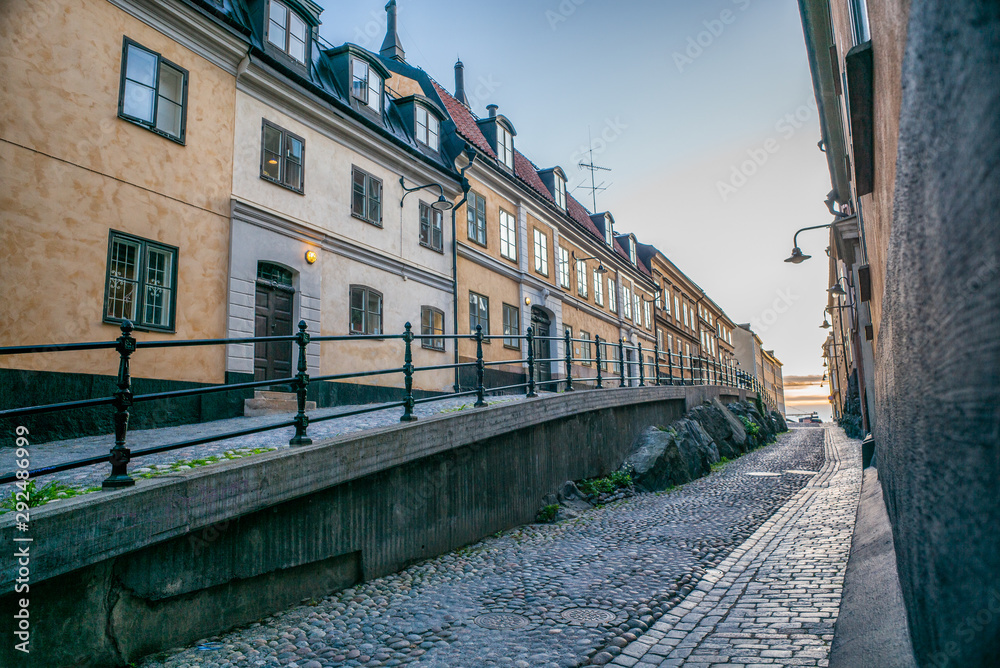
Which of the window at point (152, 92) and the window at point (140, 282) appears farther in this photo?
the window at point (152, 92)

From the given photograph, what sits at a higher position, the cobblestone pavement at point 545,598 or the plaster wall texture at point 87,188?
the plaster wall texture at point 87,188

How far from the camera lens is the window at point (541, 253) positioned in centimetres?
2284

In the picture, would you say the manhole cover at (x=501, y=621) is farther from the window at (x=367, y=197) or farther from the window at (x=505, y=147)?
the window at (x=505, y=147)

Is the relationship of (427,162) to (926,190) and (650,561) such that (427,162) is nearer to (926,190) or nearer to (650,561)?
(650,561)

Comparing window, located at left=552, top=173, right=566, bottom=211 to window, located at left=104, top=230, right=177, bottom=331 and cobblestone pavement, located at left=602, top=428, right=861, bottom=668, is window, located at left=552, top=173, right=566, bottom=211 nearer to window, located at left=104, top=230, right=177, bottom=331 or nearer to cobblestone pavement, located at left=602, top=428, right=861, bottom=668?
window, located at left=104, top=230, right=177, bottom=331

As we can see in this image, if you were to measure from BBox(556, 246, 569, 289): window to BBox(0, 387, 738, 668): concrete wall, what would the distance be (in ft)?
51.2

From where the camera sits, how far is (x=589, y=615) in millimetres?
5164

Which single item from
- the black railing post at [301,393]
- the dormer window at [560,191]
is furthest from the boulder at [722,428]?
the black railing post at [301,393]

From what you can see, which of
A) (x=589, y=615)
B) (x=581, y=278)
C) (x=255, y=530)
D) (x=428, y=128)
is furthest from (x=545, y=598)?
(x=581, y=278)

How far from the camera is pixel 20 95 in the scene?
8734 mm

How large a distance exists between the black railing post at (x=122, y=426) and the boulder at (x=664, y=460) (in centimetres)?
925


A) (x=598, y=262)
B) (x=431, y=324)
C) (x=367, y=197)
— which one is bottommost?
(x=431, y=324)

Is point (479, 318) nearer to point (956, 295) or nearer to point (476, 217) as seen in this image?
point (476, 217)

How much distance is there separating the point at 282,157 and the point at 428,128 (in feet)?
18.7
